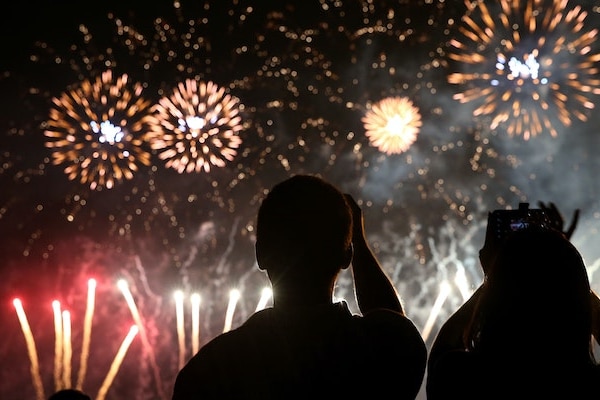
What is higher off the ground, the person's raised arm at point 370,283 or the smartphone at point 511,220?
the smartphone at point 511,220

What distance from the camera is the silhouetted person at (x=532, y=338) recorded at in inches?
77.1

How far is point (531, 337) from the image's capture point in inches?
79.0

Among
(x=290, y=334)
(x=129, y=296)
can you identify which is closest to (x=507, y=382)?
(x=290, y=334)

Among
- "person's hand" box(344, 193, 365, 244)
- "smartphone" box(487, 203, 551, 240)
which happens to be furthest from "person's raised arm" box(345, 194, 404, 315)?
"smartphone" box(487, 203, 551, 240)

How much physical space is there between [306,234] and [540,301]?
809 millimetres

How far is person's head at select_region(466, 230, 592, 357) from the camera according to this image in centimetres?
200

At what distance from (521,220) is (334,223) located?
1.15 metres

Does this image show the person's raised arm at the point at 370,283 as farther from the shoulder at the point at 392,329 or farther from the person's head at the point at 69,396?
the person's head at the point at 69,396

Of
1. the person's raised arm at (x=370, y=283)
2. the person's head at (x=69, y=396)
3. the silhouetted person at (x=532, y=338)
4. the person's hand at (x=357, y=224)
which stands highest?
the person's hand at (x=357, y=224)

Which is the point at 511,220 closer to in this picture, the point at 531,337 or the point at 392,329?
the point at 531,337

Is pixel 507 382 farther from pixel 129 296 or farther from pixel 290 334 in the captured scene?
pixel 129 296

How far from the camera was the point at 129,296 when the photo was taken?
2450 centimetres

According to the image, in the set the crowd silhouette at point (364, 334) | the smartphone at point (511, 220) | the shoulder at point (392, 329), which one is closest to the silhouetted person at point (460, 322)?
the smartphone at point (511, 220)

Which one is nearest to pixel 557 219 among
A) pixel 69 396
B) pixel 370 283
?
pixel 370 283
